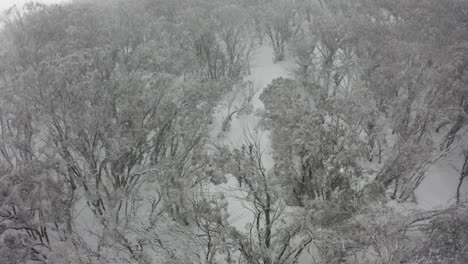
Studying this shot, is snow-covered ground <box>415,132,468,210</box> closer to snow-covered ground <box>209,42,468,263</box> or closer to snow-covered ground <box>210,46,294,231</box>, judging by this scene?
snow-covered ground <box>209,42,468,263</box>

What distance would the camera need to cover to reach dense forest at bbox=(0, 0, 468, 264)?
1196 cm

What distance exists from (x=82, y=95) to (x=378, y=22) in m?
17.2

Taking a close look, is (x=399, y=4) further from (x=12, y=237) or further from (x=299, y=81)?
(x=12, y=237)

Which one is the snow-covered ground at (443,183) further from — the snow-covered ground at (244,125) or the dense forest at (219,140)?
the snow-covered ground at (244,125)

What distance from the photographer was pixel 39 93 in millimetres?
13500

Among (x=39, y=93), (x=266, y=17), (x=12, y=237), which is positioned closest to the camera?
(x=12, y=237)

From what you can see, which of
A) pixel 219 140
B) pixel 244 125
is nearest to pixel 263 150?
pixel 219 140

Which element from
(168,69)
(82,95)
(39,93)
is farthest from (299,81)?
(39,93)

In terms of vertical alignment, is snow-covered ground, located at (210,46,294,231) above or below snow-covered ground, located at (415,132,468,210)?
above

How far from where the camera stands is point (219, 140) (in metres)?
20.6

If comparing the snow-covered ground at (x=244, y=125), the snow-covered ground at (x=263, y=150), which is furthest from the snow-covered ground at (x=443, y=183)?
the snow-covered ground at (x=244, y=125)

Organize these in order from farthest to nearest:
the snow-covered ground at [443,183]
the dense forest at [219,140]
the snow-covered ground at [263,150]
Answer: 1. the snow-covered ground at [443,183]
2. the snow-covered ground at [263,150]
3. the dense forest at [219,140]

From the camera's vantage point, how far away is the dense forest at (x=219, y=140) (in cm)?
1196

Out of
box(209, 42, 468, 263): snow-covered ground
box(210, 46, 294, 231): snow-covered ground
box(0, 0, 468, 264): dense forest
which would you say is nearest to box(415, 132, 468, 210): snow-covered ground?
box(209, 42, 468, 263): snow-covered ground
